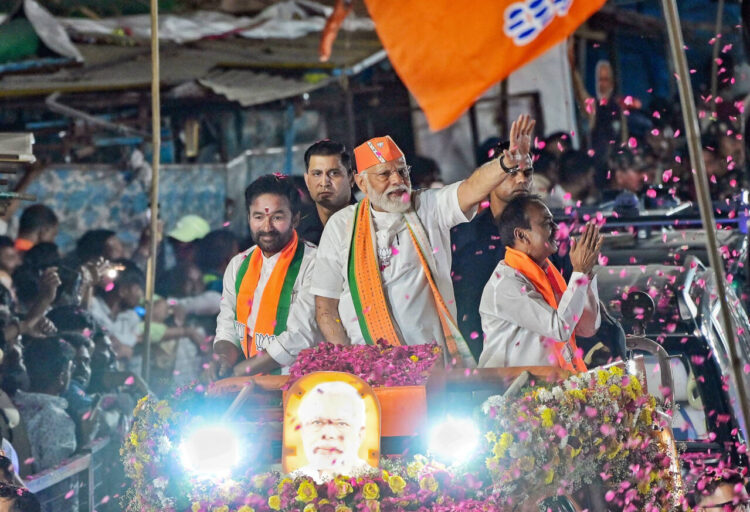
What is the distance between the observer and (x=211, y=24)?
12.1 meters

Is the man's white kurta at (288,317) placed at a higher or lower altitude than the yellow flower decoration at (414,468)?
higher

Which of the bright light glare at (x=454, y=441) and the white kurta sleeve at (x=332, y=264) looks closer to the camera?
the bright light glare at (x=454, y=441)

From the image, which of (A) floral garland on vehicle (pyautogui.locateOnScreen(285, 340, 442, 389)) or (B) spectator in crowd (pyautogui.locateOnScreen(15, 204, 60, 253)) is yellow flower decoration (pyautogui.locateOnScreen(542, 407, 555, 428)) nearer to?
(A) floral garland on vehicle (pyautogui.locateOnScreen(285, 340, 442, 389))

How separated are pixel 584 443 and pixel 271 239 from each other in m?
2.13

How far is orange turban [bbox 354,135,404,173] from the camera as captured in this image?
573cm

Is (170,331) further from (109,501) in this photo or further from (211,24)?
(211,24)

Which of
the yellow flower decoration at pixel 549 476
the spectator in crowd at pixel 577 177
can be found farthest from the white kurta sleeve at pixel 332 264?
the spectator in crowd at pixel 577 177

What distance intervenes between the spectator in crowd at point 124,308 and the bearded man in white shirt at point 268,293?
2.75 metres

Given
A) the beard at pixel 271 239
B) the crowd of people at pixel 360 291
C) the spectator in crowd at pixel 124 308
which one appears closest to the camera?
the crowd of people at pixel 360 291

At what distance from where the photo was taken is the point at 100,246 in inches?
380

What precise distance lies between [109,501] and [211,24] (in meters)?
6.71

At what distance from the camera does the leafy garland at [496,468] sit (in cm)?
456

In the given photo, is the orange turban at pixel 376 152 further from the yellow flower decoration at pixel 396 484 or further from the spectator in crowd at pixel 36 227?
the spectator in crowd at pixel 36 227

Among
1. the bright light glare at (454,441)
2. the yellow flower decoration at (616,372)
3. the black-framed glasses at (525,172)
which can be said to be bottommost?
the bright light glare at (454,441)
